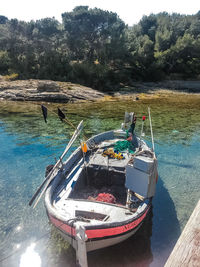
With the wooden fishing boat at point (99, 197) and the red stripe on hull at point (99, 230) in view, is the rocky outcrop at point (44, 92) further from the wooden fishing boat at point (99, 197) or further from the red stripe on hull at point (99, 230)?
the red stripe on hull at point (99, 230)

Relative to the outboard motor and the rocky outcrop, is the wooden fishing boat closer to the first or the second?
the outboard motor

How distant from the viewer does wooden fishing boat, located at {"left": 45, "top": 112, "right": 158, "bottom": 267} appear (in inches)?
245

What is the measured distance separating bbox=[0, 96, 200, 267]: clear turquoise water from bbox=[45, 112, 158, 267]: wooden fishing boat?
1.17 meters

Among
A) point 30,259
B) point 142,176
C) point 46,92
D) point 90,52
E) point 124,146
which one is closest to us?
point 30,259

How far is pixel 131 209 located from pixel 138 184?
1.02 m

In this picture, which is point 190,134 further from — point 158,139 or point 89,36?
point 89,36

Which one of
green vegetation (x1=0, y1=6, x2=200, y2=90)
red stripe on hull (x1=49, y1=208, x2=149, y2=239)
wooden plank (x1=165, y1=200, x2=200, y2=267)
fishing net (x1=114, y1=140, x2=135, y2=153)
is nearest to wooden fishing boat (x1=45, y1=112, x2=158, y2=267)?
red stripe on hull (x1=49, y1=208, x2=149, y2=239)

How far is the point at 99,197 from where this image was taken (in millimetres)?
8617

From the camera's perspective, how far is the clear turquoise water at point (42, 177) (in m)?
7.35

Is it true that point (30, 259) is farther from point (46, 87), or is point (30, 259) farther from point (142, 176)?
point (46, 87)

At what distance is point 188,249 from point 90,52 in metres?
63.7

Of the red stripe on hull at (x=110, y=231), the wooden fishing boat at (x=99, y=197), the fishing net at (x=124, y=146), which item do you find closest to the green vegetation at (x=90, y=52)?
the fishing net at (x=124, y=146)

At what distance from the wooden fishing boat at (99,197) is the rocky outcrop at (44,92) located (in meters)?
28.1

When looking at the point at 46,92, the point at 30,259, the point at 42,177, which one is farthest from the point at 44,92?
the point at 30,259
